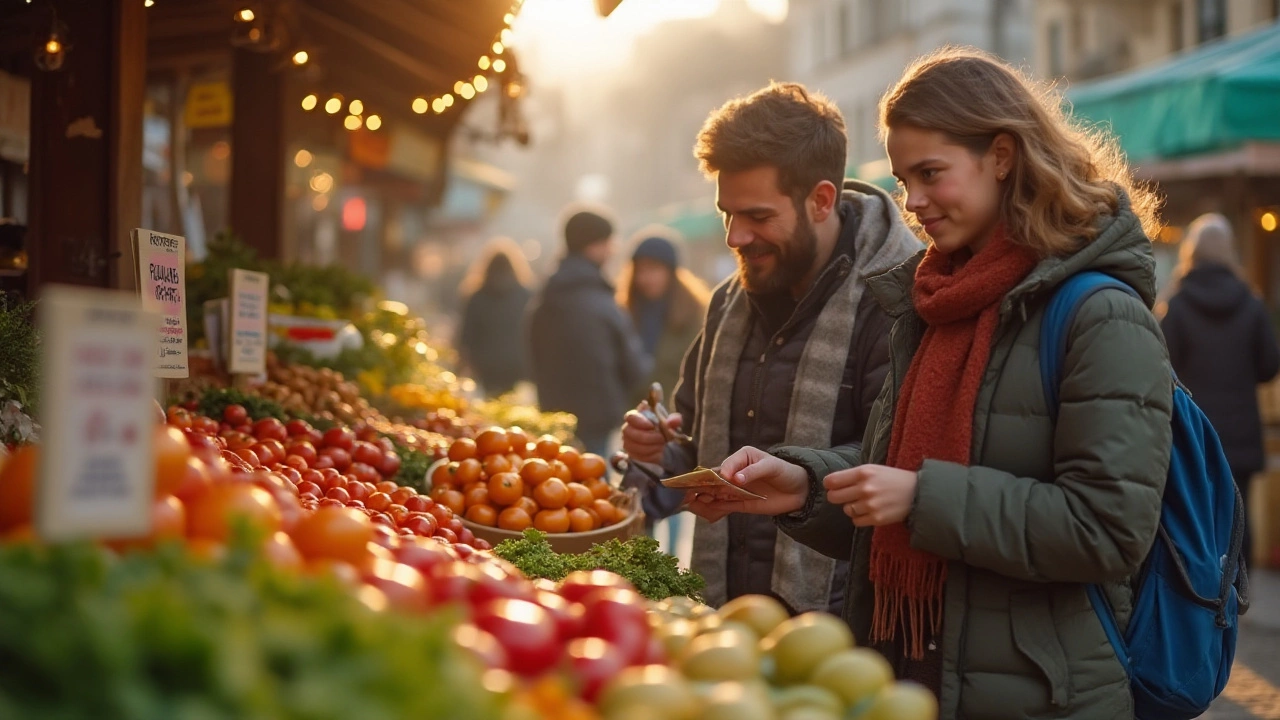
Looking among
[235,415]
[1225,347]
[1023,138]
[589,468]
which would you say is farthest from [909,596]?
[1225,347]

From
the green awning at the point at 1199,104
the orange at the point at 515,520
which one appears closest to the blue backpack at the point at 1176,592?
the orange at the point at 515,520

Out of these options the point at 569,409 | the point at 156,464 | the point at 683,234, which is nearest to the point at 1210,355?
the point at 569,409

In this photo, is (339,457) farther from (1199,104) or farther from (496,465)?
(1199,104)

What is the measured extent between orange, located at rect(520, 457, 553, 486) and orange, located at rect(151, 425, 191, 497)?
2.45m

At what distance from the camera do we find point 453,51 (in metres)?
7.46

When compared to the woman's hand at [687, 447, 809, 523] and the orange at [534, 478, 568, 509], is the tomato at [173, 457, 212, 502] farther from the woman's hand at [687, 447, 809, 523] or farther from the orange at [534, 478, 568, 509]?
the orange at [534, 478, 568, 509]

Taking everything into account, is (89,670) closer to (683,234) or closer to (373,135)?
(373,135)

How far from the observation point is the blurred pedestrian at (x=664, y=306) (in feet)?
28.3

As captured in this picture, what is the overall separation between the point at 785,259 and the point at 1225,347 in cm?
517

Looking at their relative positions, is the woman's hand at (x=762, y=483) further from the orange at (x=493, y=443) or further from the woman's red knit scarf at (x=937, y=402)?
the orange at (x=493, y=443)

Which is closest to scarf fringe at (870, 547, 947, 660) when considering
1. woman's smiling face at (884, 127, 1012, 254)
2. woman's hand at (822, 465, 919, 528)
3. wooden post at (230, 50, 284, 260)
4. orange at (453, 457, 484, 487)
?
woman's hand at (822, 465, 919, 528)

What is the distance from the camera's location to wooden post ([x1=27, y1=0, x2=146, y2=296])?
4.55 m

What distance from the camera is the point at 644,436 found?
13.4 feet

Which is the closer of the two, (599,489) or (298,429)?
(599,489)
